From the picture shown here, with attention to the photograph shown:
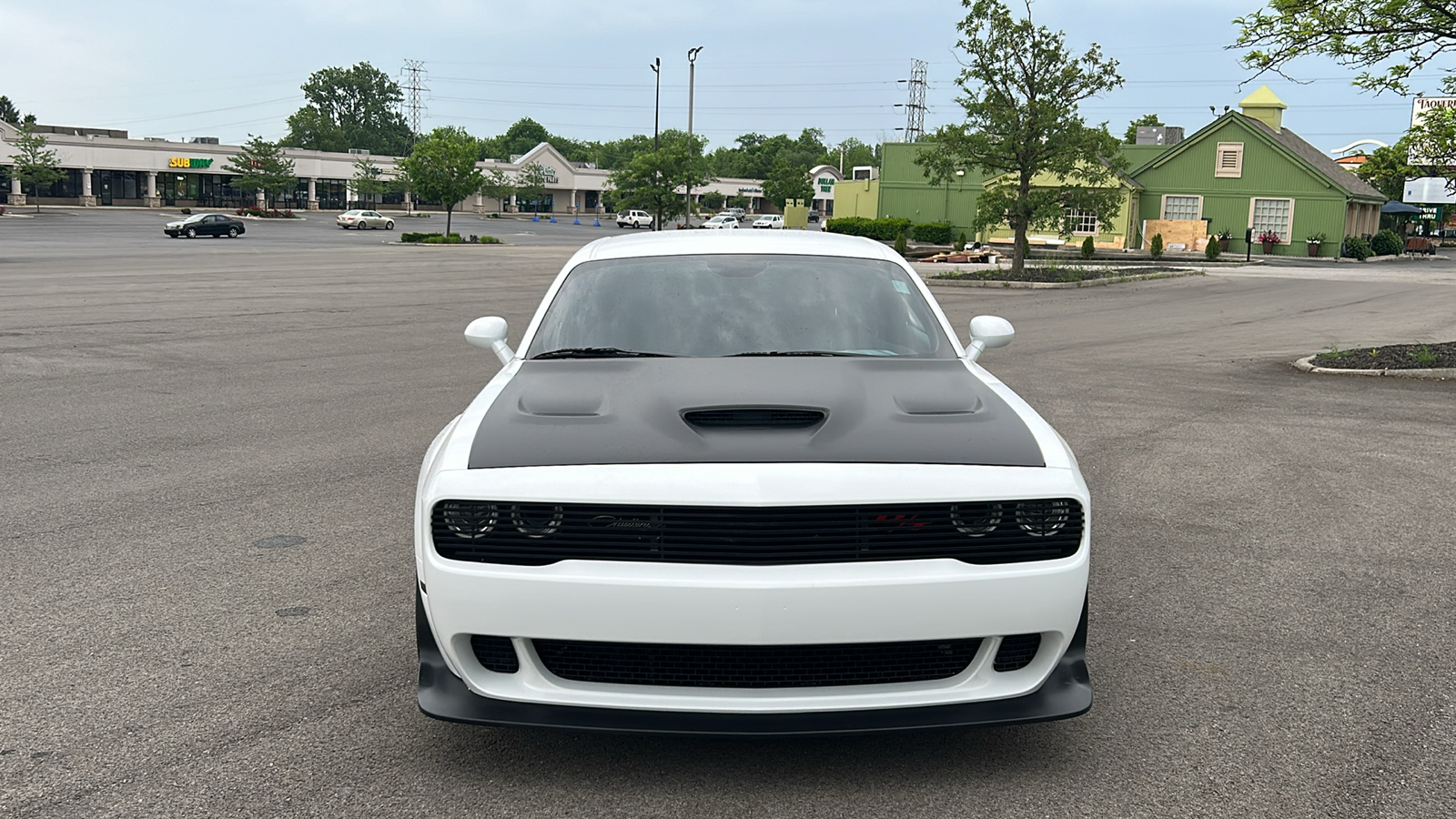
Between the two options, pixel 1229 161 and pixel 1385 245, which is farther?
pixel 1385 245

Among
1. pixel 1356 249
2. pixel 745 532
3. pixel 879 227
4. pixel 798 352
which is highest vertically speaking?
pixel 879 227

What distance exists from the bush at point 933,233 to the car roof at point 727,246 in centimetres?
5409

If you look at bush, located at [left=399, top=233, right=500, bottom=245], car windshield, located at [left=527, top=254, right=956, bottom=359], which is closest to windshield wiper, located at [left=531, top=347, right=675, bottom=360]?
car windshield, located at [left=527, top=254, right=956, bottom=359]

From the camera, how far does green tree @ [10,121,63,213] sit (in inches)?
Result: 2872

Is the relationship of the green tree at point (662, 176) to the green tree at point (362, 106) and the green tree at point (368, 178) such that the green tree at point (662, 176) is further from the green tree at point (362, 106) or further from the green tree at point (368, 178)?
the green tree at point (362, 106)

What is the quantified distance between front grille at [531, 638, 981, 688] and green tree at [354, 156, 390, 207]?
297 ft

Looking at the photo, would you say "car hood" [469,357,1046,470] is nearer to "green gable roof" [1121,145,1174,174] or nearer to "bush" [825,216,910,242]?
"bush" [825,216,910,242]

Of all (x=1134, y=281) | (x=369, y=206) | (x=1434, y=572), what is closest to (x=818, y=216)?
(x=369, y=206)

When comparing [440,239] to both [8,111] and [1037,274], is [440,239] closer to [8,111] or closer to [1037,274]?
[1037,274]

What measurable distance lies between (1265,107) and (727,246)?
60.3 m

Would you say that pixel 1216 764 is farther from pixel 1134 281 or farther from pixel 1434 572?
pixel 1134 281

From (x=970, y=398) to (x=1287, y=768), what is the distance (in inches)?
57.4

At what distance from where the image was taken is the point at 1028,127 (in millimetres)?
31828

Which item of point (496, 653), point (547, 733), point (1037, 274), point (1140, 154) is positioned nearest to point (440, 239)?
point (1037, 274)
